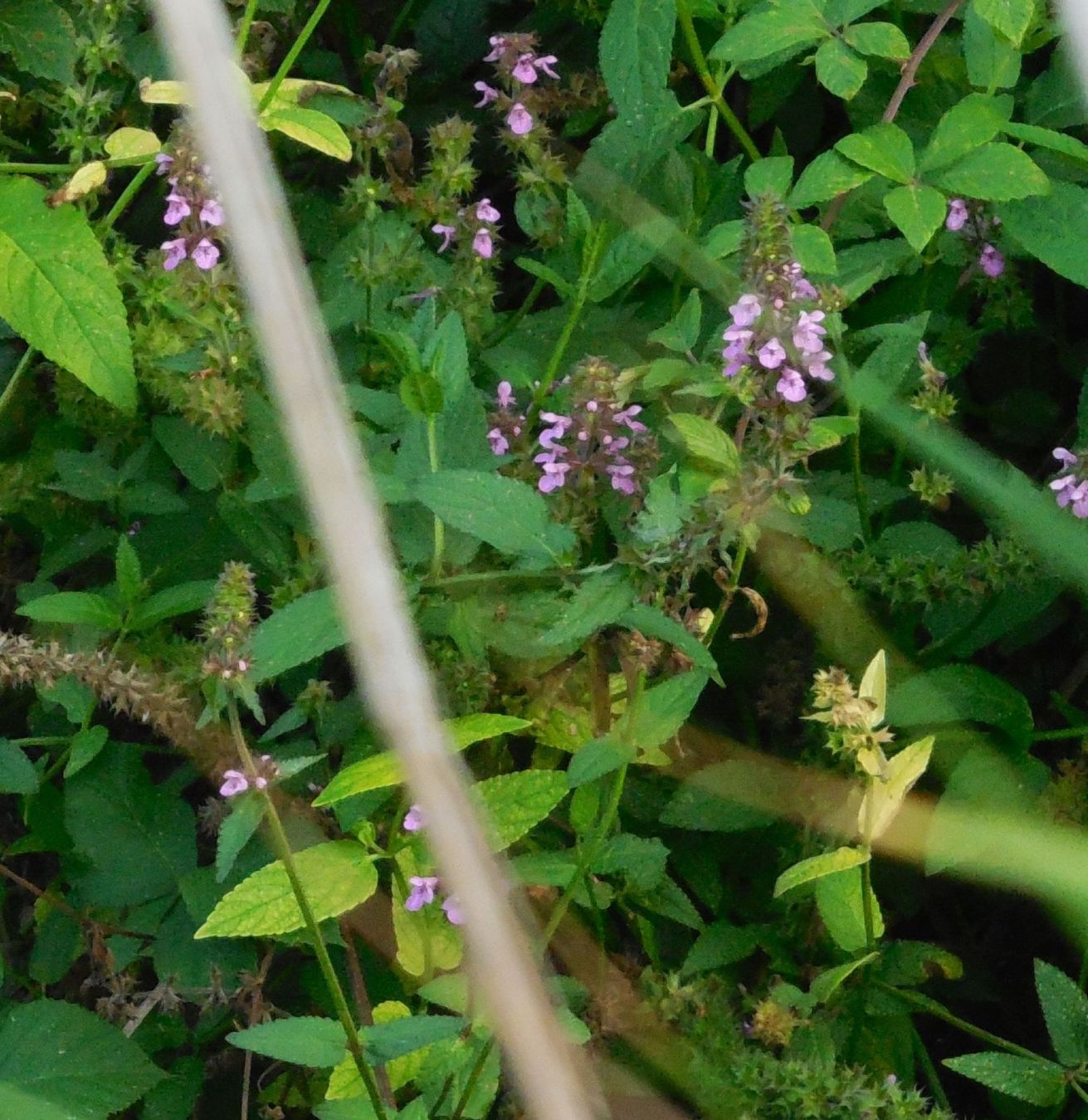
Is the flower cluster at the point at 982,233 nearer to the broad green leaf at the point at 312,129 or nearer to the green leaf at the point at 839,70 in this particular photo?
the green leaf at the point at 839,70

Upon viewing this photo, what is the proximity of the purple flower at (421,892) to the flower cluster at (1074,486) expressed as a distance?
0.64 m

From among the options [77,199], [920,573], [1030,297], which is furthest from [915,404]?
[77,199]

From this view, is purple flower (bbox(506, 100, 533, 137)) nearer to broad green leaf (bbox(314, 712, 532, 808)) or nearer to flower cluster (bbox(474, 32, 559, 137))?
flower cluster (bbox(474, 32, 559, 137))

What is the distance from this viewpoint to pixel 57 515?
1449mm

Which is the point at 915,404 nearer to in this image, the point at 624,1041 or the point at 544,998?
the point at 624,1041

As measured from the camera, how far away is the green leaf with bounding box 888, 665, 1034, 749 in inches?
45.7

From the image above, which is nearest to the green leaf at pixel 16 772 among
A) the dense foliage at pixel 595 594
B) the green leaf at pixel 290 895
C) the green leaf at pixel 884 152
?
the dense foliage at pixel 595 594

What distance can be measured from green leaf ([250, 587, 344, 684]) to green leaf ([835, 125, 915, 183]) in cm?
63

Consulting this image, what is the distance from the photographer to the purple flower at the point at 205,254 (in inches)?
46.5

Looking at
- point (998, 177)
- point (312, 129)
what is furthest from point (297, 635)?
point (998, 177)

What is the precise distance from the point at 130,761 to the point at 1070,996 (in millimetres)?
932

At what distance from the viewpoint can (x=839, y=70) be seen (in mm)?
1163

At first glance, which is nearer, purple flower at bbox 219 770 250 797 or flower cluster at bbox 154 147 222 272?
purple flower at bbox 219 770 250 797

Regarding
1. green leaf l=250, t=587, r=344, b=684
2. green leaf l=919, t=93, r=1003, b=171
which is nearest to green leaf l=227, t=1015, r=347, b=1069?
green leaf l=250, t=587, r=344, b=684
